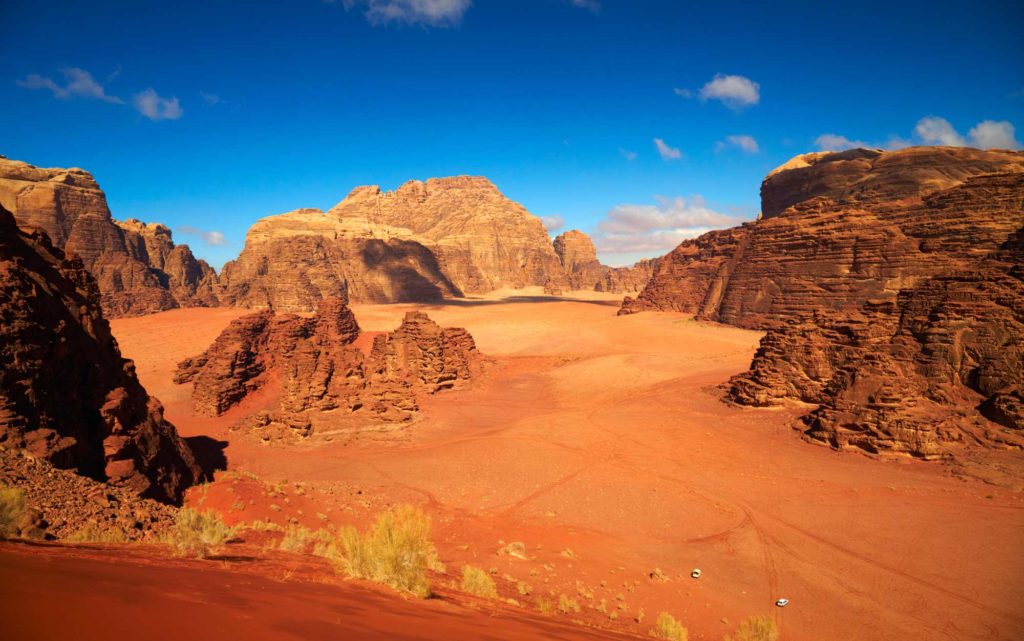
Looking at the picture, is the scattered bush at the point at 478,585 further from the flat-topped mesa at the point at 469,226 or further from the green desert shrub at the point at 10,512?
the flat-topped mesa at the point at 469,226

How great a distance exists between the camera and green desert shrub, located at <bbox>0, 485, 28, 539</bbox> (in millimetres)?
4488

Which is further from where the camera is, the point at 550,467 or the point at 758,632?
the point at 550,467

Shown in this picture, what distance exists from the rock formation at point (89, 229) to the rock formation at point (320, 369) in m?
32.5

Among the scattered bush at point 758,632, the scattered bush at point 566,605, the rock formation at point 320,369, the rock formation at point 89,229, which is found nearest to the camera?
the scattered bush at point 758,632

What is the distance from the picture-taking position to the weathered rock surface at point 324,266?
64875 mm

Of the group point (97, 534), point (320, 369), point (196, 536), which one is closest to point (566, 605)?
point (196, 536)

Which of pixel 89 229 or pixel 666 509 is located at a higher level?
pixel 89 229

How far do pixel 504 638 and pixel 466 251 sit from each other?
107m

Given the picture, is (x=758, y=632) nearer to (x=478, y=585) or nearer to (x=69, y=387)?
(x=478, y=585)

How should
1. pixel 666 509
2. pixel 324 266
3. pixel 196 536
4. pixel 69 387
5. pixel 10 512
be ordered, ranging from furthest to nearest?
pixel 324 266 → pixel 666 509 → pixel 69 387 → pixel 196 536 → pixel 10 512

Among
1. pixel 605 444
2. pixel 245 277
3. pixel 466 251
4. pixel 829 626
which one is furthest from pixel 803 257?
pixel 466 251

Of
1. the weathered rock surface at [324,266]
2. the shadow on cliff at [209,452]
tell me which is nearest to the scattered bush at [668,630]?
the shadow on cliff at [209,452]

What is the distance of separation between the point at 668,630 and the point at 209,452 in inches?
617

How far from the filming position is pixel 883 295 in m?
32.4
